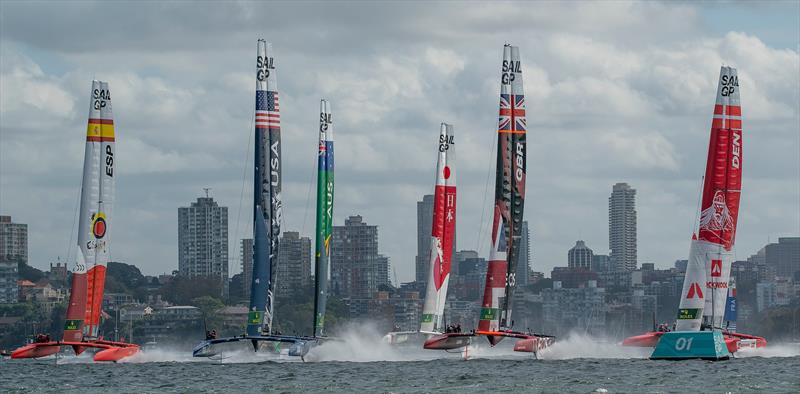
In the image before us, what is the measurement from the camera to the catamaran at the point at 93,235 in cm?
7519

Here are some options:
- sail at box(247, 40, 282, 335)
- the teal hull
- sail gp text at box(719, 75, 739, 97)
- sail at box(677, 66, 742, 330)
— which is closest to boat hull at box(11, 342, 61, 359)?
sail at box(247, 40, 282, 335)

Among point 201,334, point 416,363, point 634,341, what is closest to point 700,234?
point 634,341

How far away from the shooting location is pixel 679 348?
7119 centimetres

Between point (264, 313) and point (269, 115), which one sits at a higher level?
point (269, 115)

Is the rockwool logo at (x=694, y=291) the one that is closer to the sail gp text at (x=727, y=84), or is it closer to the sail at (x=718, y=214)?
the sail at (x=718, y=214)

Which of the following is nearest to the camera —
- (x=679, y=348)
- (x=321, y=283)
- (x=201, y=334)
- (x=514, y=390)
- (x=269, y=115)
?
(x=514, y=390)

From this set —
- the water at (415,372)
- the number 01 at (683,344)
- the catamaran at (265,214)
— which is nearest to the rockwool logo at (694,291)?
the water at (415,372)

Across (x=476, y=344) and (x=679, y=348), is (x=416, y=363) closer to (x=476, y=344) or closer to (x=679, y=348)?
(x=476, y=344)

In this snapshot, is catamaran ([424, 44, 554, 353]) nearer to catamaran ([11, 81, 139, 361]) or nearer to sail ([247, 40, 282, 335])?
sail ([247, 40, 282, 335])

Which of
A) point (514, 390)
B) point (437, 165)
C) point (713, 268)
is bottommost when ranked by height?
point (514, 390)

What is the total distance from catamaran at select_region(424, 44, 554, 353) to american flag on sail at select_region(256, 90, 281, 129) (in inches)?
372

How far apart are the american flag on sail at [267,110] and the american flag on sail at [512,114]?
9.44m

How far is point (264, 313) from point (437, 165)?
1390cm

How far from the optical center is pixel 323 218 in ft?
270
